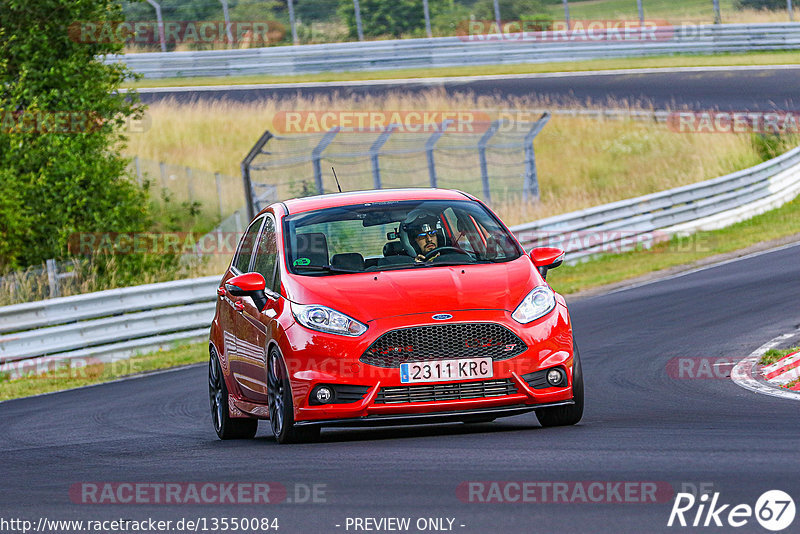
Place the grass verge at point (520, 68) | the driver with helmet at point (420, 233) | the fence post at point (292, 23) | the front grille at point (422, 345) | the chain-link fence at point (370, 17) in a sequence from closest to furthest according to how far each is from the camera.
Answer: the front grille at point (422, 345)
the driver with helmet at point (420, 233)
the grass verge at point (520, 68)
the fence post at point (292, 23)
the chain-link fence at point (370, 17)

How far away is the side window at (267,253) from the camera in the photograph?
9.37 metres

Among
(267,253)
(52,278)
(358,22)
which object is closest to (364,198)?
(267,253)

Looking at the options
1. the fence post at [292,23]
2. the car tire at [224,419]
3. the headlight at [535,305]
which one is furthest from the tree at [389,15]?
the headlight at [535,305]

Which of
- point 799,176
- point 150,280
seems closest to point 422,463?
point 150,280

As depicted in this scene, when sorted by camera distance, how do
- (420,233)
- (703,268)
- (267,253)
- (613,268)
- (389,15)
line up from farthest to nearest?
(389,15) < (613,268) < (703,268) < (267,253) < (420,233)

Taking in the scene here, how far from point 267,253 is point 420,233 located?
1.16m

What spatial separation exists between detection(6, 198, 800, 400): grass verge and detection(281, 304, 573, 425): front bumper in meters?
9.01

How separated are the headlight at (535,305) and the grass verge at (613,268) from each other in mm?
9550

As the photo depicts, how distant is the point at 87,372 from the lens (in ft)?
57.5

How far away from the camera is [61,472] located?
27.8ft

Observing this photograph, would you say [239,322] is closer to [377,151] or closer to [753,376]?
[753,376]

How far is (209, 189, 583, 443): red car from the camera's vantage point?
26.7 feet

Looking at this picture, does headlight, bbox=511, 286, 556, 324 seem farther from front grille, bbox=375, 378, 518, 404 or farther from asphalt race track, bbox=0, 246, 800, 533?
asphalt race track, bbox=0, 246, 800, 533

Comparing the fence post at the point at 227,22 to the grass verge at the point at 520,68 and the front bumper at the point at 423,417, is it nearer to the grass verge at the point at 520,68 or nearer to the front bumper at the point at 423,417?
the grass verge at the point at 520,68
